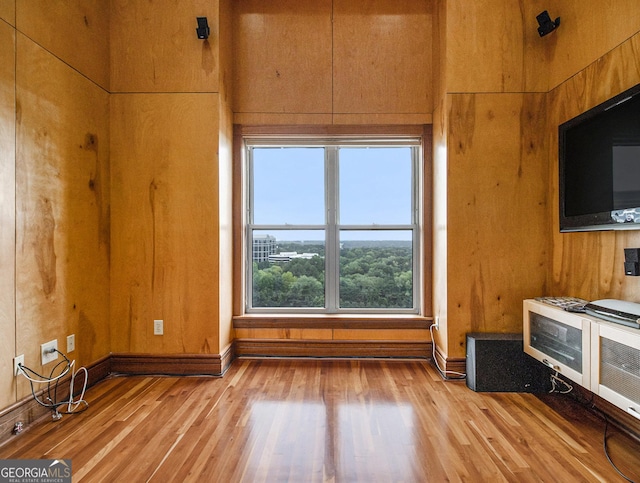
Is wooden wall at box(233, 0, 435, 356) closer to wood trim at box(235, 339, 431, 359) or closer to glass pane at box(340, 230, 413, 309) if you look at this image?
wood trim at box(235, 339, 431, 359)

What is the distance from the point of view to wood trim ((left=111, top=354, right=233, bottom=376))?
2938mm

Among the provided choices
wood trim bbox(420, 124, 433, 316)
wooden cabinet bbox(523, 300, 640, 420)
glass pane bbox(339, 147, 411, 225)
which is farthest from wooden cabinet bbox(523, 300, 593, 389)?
glass pane bbox(339, 147, 411, 225)

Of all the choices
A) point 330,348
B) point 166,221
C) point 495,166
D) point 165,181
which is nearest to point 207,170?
point 165,181

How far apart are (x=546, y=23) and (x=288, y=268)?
2896 millimetres

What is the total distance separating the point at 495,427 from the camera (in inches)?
84.1

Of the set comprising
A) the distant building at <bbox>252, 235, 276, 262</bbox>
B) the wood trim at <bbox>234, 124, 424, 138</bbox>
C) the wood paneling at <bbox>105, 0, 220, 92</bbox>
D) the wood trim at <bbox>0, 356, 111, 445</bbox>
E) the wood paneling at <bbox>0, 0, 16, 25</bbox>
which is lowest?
the wood trim at <bbox>0, 356, 111, 445</bbox>

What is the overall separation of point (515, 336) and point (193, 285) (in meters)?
2.61

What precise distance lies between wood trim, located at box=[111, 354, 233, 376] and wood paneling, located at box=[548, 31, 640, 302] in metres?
2.82

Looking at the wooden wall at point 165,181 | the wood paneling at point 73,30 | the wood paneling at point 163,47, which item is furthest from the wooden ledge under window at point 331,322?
the wood paneling at point 73,30

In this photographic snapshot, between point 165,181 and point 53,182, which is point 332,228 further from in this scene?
point 53,182

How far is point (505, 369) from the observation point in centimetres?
264

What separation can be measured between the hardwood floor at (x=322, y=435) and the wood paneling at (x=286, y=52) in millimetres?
2494

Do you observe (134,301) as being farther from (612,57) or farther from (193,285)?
(612,57)

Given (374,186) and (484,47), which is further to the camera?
(374,186)
